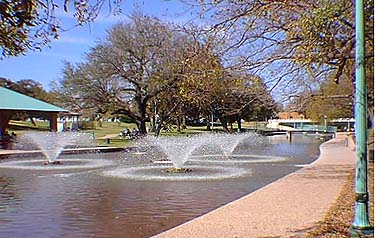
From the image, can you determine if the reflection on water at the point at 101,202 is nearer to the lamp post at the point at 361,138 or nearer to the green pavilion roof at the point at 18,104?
the lamp post at the point at 361,138

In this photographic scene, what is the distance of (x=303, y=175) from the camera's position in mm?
18031

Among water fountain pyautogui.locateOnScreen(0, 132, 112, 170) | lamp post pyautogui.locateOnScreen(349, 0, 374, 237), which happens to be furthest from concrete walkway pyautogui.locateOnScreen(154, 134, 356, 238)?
water fountain pyautogui.locateOnScreen(0, 132, 112, 170)

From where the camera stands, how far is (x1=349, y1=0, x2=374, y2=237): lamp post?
6984 mm

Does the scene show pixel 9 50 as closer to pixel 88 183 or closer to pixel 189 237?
pixel 189 237

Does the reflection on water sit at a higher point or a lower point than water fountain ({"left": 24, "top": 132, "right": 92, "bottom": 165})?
lower

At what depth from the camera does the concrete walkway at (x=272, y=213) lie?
28.1 ft

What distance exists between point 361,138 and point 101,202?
7581 millimetres

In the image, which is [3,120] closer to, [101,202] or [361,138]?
[101,202]

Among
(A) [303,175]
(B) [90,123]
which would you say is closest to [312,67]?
(A) [303,175]

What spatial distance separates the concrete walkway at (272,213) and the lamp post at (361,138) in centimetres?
123

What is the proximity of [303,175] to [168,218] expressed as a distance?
8.32m

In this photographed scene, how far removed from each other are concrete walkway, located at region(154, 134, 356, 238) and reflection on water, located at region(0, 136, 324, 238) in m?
0.84

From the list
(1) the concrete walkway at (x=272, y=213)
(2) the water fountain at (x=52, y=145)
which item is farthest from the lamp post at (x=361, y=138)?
(2) the water fountain at (x=52, y=145)

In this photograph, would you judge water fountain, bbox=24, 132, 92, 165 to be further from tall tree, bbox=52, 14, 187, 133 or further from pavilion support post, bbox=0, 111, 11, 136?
tall tree, bbox=52, 14, 187, 133
